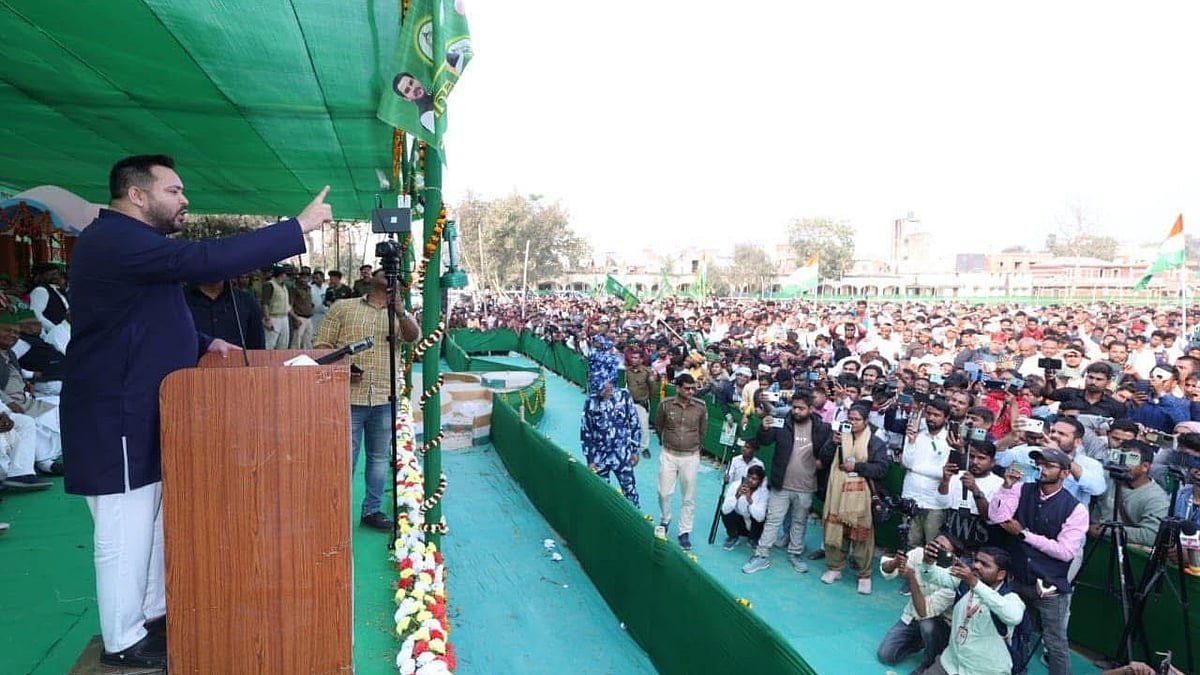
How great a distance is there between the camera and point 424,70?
3662mm

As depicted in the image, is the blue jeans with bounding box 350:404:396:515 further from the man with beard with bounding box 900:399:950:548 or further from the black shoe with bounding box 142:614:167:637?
the man with beard with bounding box 900:399:950:548

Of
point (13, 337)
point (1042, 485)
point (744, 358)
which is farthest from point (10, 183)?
point (1042, 485)

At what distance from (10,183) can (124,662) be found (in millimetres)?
12072

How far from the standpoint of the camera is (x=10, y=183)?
11.1 metres

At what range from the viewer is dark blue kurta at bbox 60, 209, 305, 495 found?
2.10 metres

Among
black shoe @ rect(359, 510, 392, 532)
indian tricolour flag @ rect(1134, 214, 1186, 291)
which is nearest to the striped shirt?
black shoe @ rect(359, 510, 392, 532)

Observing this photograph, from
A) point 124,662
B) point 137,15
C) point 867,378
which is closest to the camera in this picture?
point 124,662

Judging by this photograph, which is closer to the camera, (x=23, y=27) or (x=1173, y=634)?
(x=23, y=27)

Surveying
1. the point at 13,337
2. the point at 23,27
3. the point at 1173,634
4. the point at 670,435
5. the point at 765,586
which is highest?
the point at 23,27

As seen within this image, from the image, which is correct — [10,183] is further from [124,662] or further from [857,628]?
[857,628]

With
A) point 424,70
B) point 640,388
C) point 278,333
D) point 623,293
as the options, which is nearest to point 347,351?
point 424,70

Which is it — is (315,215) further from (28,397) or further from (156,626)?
(28,397)

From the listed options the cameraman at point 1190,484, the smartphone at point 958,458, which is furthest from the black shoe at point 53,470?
the cameraman at point 1190,484

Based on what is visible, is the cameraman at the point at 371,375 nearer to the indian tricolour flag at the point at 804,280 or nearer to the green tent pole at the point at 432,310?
Answer: the green tent pole at the point at 432,310
